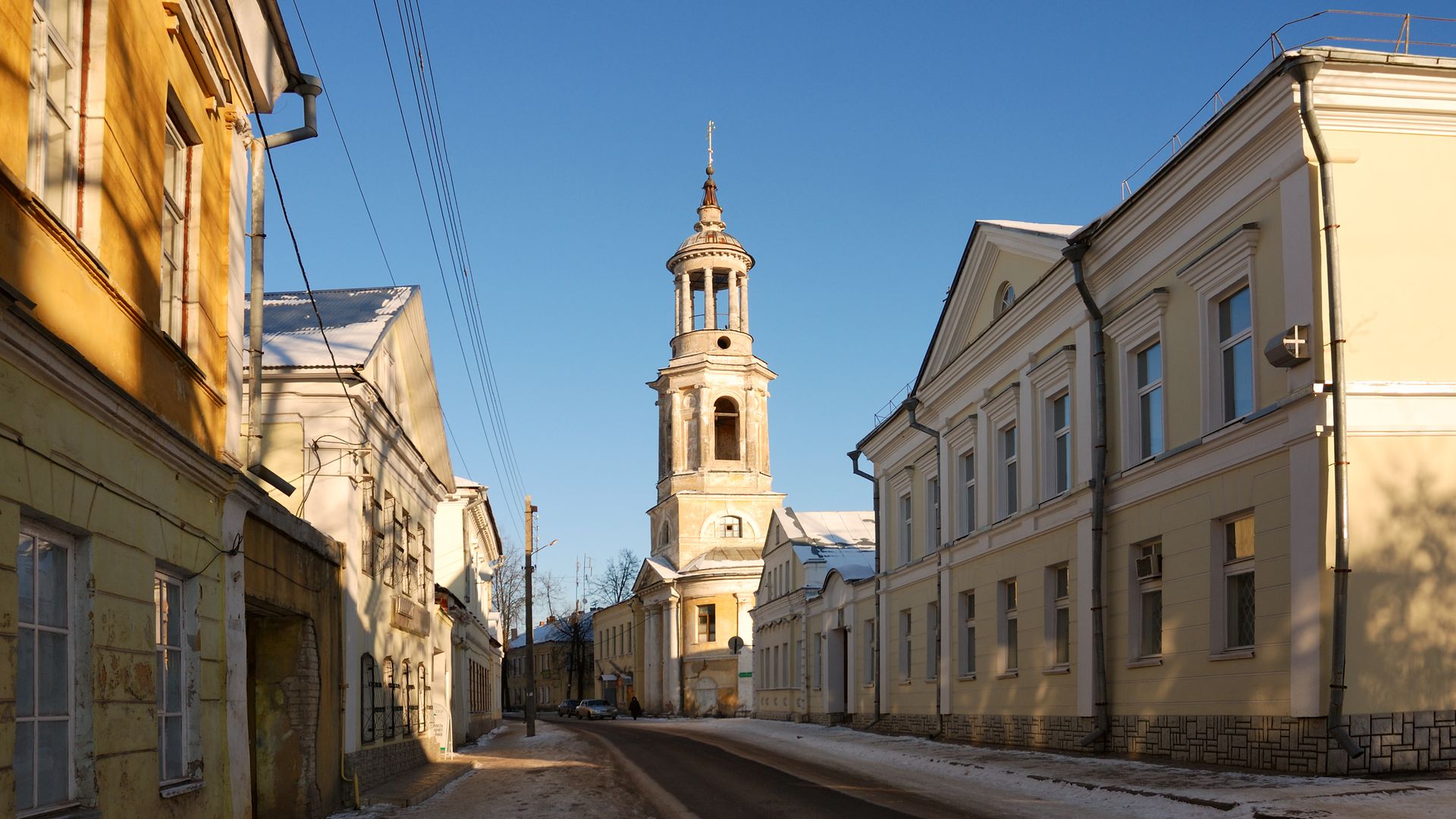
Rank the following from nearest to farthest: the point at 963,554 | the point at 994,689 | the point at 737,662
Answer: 1. the point at 994,689
2. the point at 963,554
3. the point at 737,662

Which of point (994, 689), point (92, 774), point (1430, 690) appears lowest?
point (994, 689)

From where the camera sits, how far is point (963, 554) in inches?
1094

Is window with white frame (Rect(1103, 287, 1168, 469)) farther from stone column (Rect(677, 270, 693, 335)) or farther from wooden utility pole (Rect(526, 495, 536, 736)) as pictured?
stone column (Rect(677, 270, 693, 335))

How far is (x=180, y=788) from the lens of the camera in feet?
28.1

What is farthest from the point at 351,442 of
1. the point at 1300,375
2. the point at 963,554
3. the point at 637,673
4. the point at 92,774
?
the point at 637,673

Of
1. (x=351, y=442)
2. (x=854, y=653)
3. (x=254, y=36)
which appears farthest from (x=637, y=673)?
(x=254, y=36)

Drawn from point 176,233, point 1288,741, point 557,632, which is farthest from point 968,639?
point 557,632

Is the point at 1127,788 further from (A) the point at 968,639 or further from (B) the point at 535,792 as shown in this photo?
(A) the point at 968,639

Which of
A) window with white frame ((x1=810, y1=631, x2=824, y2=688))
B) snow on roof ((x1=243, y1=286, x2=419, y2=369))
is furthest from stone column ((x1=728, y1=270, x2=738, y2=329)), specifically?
snow on roof ((x1=243, y1=286, x2=419, y2=369))

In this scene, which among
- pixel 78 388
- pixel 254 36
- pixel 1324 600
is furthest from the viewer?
pixel 1324 600

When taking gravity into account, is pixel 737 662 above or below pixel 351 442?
below

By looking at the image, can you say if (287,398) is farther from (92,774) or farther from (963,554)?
(963,554)

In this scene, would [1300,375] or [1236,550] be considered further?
[1236,550]

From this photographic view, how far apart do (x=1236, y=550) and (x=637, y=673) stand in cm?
6631
